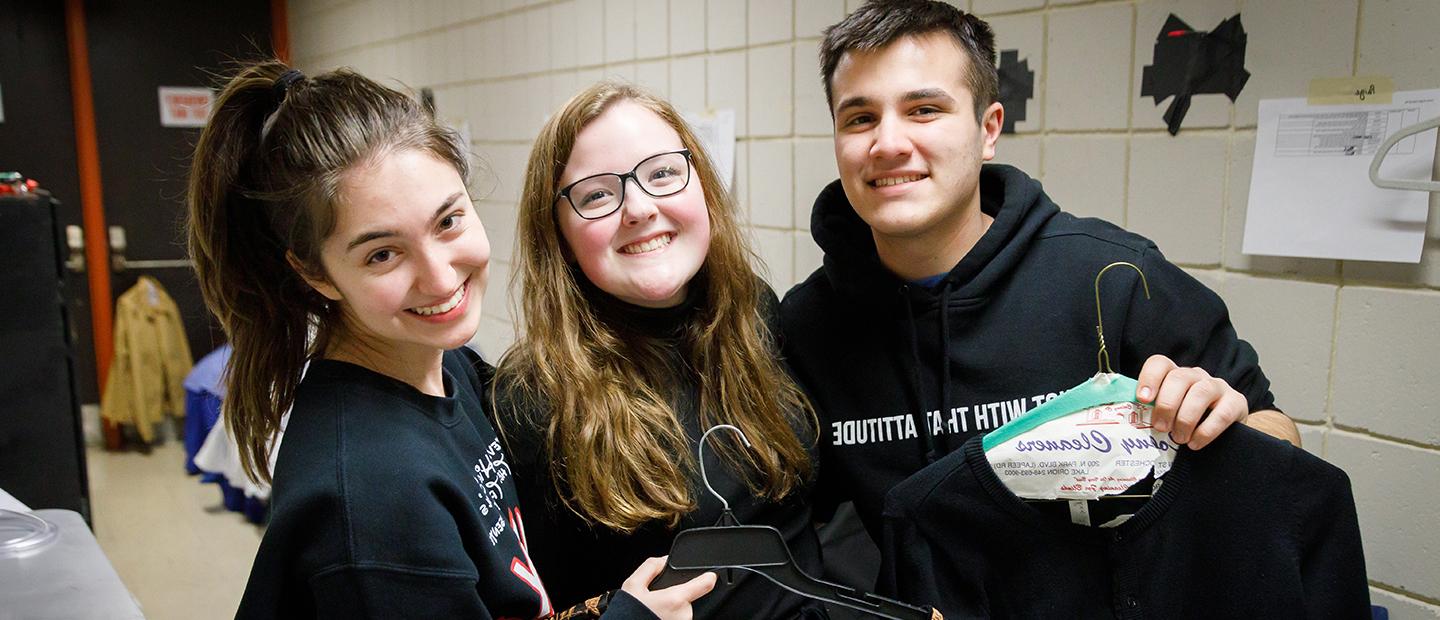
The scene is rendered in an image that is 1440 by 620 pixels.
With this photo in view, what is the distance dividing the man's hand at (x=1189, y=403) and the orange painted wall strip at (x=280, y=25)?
5.60 meters

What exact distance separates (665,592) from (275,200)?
2.01 ft

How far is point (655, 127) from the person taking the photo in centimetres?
135

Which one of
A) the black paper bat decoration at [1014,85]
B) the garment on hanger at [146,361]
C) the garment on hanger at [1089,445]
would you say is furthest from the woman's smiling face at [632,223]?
the garment on hanger at [146,361]

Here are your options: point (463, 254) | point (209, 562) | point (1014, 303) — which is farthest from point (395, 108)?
point (209, 562)

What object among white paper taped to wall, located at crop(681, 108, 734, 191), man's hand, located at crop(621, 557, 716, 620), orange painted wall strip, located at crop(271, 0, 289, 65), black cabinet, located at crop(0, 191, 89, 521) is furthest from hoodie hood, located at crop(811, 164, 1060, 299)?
orange painted wall strip, located at crop(271, 0, 289, 65)

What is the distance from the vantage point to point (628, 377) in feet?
4.44

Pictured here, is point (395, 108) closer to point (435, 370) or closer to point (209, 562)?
point (435, 370)

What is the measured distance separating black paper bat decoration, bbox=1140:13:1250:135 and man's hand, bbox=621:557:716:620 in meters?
1.20

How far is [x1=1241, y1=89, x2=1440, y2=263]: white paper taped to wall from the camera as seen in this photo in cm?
144

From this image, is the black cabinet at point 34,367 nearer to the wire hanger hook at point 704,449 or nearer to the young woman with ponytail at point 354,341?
the young woman with ponytail at point 354,341

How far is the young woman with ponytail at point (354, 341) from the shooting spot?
0.96 metres

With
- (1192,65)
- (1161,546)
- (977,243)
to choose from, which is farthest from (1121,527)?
(1192,65)

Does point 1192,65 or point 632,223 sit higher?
point 1192,65

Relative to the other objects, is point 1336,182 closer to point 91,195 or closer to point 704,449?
point 704,449
